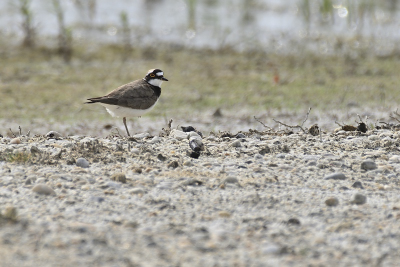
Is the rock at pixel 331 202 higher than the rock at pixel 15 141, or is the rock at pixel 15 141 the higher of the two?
the rock at pixel 15 141

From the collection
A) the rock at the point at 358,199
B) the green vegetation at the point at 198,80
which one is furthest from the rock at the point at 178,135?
the green vegetation at the point at 198,80


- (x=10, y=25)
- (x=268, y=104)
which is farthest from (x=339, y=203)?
(x=10, y=25)

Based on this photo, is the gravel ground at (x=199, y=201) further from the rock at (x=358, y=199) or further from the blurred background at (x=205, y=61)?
the blurred background at (x=205, y=61)

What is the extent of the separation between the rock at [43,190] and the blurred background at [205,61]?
4914 millimetres

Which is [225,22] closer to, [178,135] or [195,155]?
[178,135]

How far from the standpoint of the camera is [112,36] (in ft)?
66.6

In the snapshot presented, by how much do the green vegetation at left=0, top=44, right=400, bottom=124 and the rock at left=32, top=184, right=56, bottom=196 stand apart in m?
6.20

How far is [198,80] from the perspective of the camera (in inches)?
569

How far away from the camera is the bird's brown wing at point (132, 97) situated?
7.78 m

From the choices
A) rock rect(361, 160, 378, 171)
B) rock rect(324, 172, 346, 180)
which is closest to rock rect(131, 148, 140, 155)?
rock rect(324, 172, 346, 180)

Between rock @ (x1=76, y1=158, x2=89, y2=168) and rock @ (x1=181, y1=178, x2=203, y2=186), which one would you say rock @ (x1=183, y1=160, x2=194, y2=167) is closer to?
rock @ (x1=181, y1=178, x2=203, y2=186)

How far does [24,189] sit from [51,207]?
56 cm

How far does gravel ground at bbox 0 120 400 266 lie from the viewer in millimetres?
3945

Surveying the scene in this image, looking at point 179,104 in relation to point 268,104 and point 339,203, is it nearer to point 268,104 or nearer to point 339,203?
point 268,104
